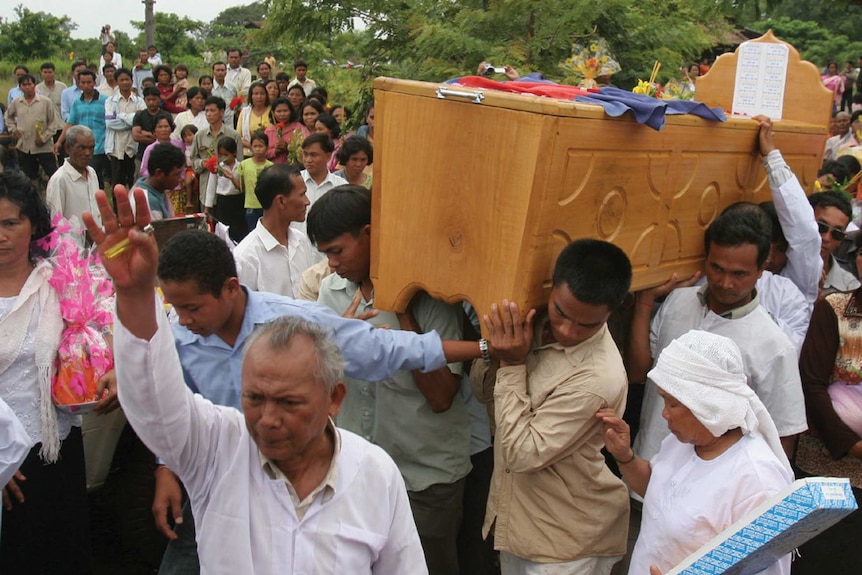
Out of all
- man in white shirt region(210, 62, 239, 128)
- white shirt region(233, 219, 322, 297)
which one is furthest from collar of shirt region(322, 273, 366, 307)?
man in white shirt region(210, 62, 239, 128)

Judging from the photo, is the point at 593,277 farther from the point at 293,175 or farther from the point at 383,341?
the point at 293,175

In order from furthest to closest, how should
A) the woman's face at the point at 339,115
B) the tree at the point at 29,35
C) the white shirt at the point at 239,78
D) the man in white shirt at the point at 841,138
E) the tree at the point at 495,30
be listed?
the tree at the point at 29,35 → the white shirt at the point at 239,78 → the woman's face at the point at 339,115 → the man in white shirt at the point at 841,138 → the tree at the point at 495,30

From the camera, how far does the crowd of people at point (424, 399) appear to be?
1893 millimetres

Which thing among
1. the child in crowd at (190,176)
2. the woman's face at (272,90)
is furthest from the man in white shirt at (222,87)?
the child in crowd at (190,176)

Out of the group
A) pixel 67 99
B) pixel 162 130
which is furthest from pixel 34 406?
pixel 67 99

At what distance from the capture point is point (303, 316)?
8.72ft

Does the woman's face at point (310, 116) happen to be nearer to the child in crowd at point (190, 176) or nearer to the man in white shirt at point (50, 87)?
the child in crowd at point (190, 176)

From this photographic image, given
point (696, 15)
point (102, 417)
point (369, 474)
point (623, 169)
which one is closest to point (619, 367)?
point (623, 169)

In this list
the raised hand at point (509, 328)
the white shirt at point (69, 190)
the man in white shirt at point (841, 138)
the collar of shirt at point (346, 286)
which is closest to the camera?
the raised hand at point (509, 328)

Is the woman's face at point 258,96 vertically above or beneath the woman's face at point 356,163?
above

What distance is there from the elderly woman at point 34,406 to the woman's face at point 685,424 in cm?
201

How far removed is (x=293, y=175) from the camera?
4547 millimetres

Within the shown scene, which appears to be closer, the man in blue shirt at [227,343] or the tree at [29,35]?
the man in blue shirt at [227,343]

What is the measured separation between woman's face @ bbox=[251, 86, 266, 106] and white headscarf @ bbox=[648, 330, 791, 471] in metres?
9.31
